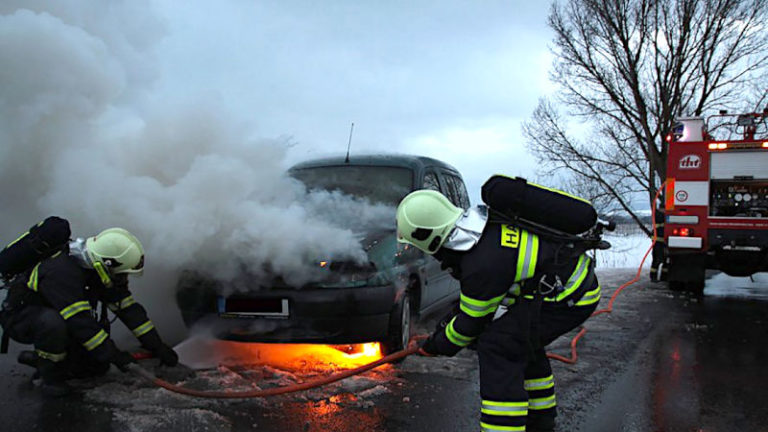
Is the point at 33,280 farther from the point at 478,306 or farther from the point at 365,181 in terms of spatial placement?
the point at 478,306

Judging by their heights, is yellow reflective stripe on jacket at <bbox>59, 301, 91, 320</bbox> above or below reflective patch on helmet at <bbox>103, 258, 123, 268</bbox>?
below

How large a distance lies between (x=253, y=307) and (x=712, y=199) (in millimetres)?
7073

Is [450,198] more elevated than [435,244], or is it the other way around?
[450,198]

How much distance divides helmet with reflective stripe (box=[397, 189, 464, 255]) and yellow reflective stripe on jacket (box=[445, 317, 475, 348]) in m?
0.40

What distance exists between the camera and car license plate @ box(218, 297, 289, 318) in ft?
13.5

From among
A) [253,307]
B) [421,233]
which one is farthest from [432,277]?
[421,233]

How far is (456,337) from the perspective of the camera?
2846 mm

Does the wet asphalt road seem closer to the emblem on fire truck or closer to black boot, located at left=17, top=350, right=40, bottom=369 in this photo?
black boot, located at left=17, top=350, right=40, bottom=369

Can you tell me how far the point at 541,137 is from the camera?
1561 cm

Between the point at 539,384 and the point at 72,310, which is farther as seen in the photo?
the point at 72,310

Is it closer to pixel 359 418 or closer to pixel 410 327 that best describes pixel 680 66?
pixel 410 327

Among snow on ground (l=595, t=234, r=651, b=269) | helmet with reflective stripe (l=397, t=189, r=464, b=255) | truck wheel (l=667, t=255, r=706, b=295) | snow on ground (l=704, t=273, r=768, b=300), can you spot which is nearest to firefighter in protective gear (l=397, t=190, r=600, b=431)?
helmet with reflective stripe (l=397, t=189, r=464, b=255)

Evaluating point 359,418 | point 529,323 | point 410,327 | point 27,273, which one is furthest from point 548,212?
point 27,273

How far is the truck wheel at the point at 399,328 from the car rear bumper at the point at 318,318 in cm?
9
